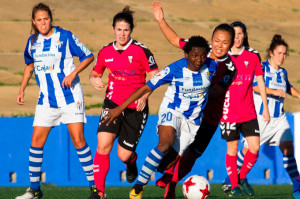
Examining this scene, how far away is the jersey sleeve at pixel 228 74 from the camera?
770 centimetres

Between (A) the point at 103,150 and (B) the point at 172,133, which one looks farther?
(A) the point at 103,150

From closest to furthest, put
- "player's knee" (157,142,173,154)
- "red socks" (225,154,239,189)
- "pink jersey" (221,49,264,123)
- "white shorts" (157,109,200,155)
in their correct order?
"player's knee" (157,142,173,154) → "white shorts" (157,109,200,155) → "pink jersey" (221,49,264,123) → "red socks" (225,154,239,189)

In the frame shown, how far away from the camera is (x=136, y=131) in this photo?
7637 mm

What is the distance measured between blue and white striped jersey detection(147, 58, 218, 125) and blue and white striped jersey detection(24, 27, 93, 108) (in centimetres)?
112

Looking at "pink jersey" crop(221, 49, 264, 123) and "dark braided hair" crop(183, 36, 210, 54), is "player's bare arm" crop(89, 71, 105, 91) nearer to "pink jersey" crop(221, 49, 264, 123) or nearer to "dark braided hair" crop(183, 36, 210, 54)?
"dark braided hair" crop(183, 36, 210, 54)

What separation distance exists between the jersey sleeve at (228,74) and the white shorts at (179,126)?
0.81 metres

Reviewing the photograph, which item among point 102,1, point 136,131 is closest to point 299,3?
point 102,1

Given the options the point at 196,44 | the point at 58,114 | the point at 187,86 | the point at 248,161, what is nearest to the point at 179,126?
the point at 187,86

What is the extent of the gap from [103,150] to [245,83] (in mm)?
2127

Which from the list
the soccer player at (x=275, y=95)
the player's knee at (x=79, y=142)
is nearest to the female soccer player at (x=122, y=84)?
the player's knee at (x=79, y=142)

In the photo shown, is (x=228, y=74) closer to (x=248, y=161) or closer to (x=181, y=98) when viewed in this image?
(x=181, y=98)

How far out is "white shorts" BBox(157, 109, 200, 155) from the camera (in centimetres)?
697

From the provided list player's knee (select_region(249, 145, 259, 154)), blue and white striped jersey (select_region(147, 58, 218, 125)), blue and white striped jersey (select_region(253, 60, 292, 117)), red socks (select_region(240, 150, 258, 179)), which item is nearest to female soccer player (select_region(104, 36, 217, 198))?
blue and white striped jersey (select_region(147, 58, 218, 125))

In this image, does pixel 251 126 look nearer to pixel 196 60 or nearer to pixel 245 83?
pixel 245 83
